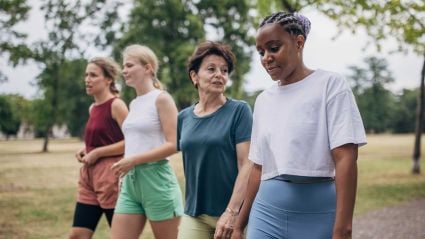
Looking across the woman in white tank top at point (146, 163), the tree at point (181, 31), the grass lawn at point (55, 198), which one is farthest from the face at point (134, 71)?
the tree at point (181, 31)

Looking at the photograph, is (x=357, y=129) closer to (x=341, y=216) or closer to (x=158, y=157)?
(x=341, y=216)

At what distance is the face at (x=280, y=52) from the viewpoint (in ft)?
8.04

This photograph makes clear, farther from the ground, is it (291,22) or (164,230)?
(291,22)

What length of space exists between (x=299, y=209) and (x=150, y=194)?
6.57ft

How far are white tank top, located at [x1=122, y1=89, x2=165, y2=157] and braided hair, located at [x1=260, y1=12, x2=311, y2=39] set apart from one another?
1.95 m

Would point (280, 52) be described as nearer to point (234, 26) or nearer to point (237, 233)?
point (237, 233)

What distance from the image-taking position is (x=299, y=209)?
7.71 ft

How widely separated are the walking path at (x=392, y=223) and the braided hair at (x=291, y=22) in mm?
6279

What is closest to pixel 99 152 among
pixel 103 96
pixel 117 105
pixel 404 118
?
pixel 117 105

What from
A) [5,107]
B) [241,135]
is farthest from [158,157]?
[5,107]

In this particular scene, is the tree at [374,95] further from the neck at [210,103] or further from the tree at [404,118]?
the neck at [210,103]

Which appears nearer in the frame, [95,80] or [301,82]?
[301,82]

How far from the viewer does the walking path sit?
8445mm

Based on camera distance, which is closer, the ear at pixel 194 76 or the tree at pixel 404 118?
the ear at pixel 194 76
